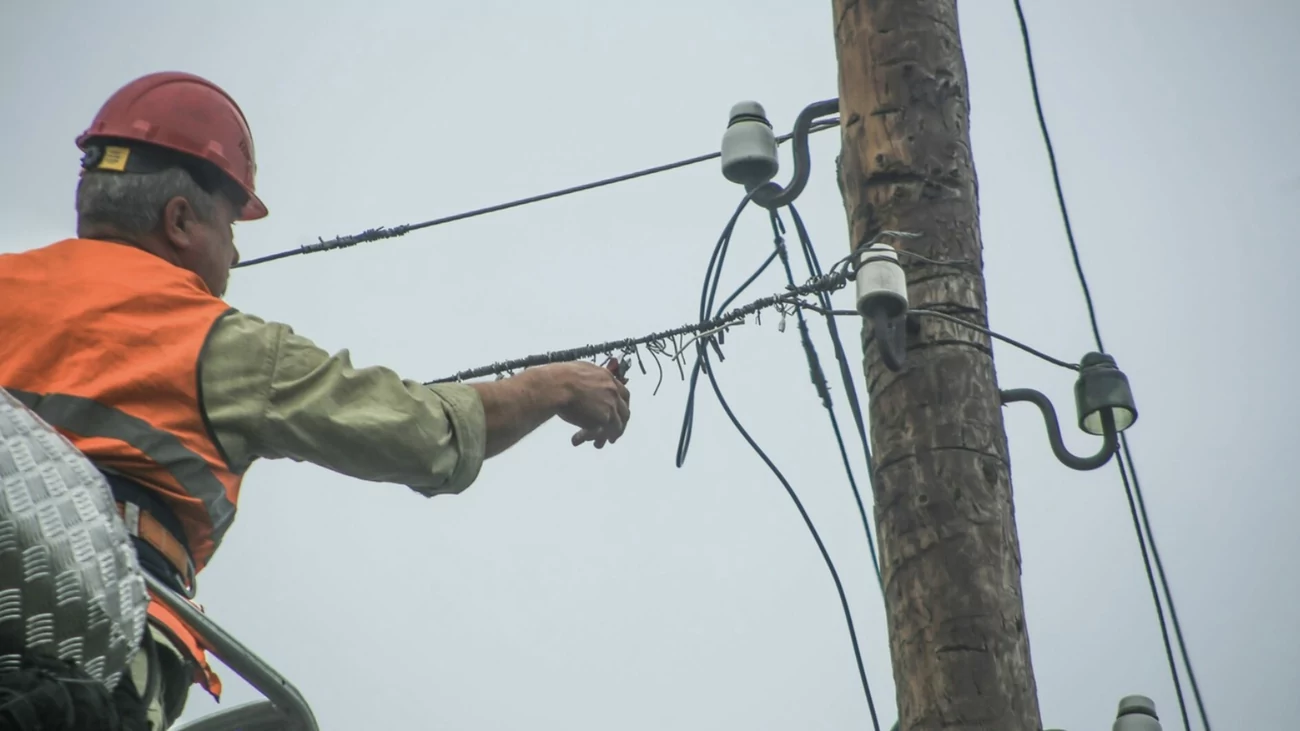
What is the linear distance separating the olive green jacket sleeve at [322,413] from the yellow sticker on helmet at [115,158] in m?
0.58

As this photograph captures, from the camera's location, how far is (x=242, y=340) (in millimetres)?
3232

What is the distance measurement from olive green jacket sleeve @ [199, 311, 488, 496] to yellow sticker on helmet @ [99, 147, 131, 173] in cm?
58

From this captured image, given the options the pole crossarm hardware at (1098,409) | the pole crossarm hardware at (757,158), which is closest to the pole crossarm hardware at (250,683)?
the pole crossarm hardware at (1098,409)

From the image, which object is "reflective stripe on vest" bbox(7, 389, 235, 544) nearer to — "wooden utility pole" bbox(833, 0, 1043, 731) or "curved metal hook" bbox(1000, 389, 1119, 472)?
"wooden utility pole" bbox(833, 0, 1043, 731)

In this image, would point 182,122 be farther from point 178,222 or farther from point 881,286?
point 881,286

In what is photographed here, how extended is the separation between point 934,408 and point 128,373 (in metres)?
2.08

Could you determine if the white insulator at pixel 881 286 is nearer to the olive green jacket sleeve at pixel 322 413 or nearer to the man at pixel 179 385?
the man at pixel 179 385

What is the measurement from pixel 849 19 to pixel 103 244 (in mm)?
2403

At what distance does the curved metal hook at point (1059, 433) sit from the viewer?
459 centimetres

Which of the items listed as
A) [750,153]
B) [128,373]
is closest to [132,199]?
[128,373]

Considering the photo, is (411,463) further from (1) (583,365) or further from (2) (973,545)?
(2) (973,545)

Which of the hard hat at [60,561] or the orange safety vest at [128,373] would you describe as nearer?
the hard hat at [60,561]

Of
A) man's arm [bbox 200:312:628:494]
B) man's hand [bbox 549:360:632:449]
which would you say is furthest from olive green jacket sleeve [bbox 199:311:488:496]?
man's hand [bbox 549:360:632:449]

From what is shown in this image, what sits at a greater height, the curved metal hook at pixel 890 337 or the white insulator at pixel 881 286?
the white insulator at pixel 881 286
